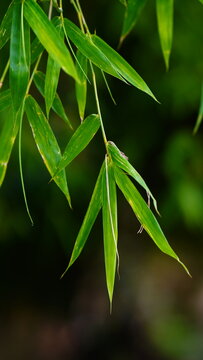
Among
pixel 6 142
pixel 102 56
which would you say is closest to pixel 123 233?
pixel 6 142

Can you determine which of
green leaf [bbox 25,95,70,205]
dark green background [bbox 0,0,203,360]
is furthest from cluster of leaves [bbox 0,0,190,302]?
dark green background [bbox 0,0,203,360]

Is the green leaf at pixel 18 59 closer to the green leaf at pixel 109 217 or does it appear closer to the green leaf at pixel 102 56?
the green leaf at pixel 102 56

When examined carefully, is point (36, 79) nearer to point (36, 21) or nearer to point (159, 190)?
point (36, 21)

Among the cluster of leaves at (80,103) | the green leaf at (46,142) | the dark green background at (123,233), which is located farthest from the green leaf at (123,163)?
the dark green background at (123,233)

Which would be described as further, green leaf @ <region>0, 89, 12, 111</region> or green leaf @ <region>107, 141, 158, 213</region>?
green leaf @ <region>0, 89, 12, 111</region>

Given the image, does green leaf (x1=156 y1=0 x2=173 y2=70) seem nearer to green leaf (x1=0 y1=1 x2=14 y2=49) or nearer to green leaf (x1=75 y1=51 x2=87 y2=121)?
green leaf (x1=75 y1=51 x2=87 y2=121)

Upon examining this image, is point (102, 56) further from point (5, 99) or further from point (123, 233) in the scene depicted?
point (123, 233)

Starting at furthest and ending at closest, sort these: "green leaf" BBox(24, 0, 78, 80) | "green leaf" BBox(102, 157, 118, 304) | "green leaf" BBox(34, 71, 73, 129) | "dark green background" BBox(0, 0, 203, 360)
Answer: "dark green background" BBox(0, 0, 203, 360), "green leaf" BBox(34, 71, 73, 129), "green leaf" BBox(102, 157, 118, 304), "green leaf" BBox(24, 0, 78, 80)

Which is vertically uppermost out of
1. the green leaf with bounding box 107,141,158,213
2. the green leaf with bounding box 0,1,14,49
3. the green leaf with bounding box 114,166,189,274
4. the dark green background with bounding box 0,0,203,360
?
the green leaf with bounding box 0,1,14,49
